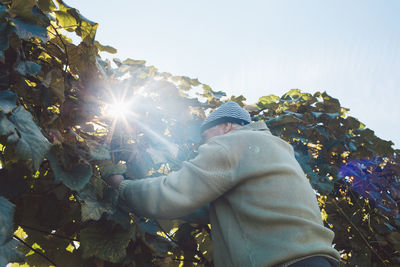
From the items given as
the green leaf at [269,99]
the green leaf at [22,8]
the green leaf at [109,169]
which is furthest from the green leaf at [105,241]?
the green leaf at [269,99]

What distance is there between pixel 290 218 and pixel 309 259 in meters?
0.17

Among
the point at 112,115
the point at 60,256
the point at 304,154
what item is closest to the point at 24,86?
the point at 112,115

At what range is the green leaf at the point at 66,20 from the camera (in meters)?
1.17

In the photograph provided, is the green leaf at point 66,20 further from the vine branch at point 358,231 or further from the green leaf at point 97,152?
the vine branch at point 358,231

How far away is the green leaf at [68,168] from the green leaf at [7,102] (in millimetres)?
193

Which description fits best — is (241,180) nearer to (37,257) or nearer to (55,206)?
(55,206)

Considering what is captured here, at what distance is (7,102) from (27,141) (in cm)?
12

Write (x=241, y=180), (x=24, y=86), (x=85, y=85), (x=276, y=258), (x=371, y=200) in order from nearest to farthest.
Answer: (x=24, y=86)
(x=276, y=258)
(x=85, y=85)
(x=241, y=180)
(x=371, y=200)

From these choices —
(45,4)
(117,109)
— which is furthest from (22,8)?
(117,109)

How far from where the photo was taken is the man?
114cm

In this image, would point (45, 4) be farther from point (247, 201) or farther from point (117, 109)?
point (247, 201)

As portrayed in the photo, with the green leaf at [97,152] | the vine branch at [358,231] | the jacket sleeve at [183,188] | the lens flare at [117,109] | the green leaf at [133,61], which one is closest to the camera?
the green leaf at [97,152]

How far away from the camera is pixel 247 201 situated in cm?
127

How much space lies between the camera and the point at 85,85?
47.0 inches
